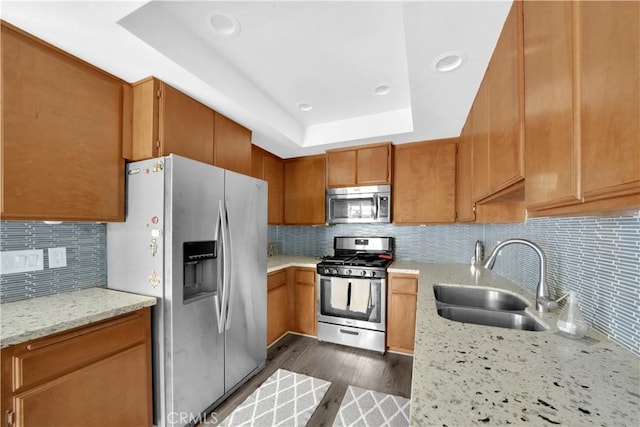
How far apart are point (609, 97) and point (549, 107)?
247 mm

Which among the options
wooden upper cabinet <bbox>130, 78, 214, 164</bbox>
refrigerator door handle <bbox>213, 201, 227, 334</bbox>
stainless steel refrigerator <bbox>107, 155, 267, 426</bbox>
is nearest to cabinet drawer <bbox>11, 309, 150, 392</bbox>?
stainless steel refrigerator <bbox>107, 155, 267, 426</bbox>

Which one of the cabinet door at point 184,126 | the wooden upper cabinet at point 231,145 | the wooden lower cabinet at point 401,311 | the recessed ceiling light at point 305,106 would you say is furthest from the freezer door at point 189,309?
the wooden lower cabinet at point 401,311

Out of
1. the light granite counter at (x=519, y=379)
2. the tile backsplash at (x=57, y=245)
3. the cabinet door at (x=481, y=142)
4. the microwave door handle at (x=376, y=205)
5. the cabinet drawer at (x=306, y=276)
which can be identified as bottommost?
the cabinet drawer at (x=306, y=276)

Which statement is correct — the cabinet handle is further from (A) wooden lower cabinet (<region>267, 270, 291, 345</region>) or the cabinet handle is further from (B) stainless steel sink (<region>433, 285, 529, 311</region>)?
(B) stainless steel sink (<region>433, 285, 529, 311</region>)

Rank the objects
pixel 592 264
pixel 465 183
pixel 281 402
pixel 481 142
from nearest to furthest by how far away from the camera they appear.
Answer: pixel 592 264, pixel 481 142, pixel 281 402, pixel 465 183

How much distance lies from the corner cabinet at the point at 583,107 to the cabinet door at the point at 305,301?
2.39 meters

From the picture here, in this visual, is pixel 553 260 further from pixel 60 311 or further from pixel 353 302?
pixel 60 311

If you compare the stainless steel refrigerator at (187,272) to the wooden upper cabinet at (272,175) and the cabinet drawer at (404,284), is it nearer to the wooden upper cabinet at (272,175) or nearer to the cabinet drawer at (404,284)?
the wooden upper cabinet at (272,175)

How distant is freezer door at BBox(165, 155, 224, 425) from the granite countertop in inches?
8.3

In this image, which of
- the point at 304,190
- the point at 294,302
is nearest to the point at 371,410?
the point at 294,302

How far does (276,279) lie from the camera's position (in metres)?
2.73

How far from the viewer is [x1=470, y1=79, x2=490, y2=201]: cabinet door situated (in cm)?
138

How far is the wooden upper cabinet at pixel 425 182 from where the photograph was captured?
2.66 m

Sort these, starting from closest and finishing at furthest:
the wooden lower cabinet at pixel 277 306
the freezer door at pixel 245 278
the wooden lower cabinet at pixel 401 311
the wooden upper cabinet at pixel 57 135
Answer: the wooden upper cabinet at pixel 57 135 < the freezer door at pixel 245 278 < the wooden lower cabinet at pixel 401 311 < the wooden lower cabinet at pixel 277 306
